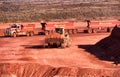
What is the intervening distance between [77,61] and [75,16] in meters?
67.1

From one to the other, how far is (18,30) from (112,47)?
23.1 meters

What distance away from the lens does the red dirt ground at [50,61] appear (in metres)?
30.8

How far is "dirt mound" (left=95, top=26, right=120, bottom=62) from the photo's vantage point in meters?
38.9

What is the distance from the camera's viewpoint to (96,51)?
44281mm

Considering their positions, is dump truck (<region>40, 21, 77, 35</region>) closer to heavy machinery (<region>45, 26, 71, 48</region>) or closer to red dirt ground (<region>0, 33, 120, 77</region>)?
red dirt ground (<region>0, 33, 120, 77</region>)

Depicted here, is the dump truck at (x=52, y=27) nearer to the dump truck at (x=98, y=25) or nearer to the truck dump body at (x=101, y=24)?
the dump truck at (x=98, y=25)

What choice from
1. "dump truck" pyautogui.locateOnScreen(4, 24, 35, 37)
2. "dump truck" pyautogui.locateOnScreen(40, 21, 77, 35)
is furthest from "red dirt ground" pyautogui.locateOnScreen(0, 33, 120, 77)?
"dump truck" pyautogui.locateOnScreen(40, 21, 77, 35)

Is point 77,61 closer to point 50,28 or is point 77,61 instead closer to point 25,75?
point 25,75

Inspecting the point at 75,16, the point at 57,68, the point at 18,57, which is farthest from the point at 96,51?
the point at 75,16

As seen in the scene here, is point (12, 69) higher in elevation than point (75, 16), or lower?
higher

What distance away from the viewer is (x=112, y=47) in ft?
140

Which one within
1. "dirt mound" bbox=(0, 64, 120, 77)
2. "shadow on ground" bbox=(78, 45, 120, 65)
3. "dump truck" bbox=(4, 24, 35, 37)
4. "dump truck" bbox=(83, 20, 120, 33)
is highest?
"dirt mound" bbox=(0, 64, 120, 77)

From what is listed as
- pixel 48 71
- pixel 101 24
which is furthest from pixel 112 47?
pixel 101 24

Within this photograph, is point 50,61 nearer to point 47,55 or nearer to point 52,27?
point 47,55
